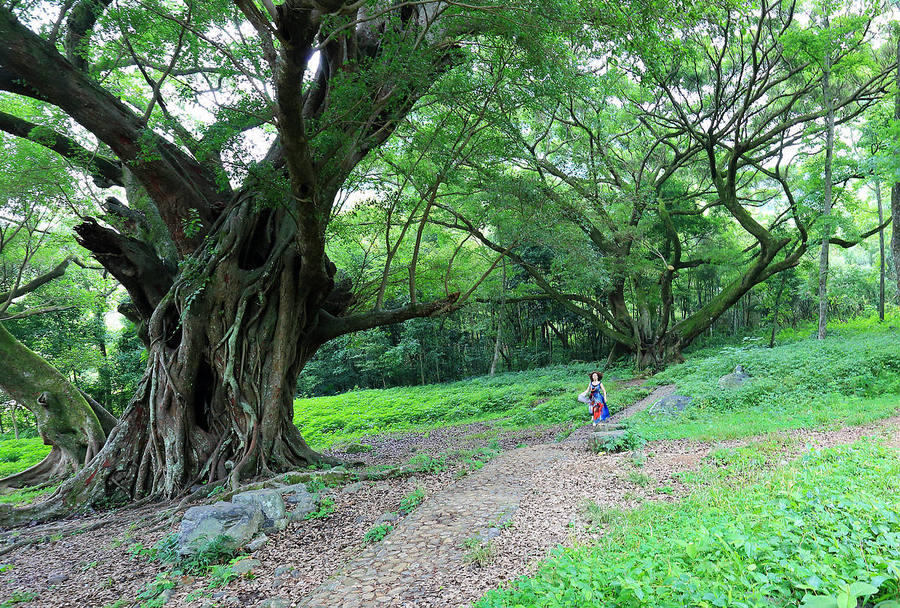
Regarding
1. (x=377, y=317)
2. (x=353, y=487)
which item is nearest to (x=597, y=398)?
(x=377, y=317)

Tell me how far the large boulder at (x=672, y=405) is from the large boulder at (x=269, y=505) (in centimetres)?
676

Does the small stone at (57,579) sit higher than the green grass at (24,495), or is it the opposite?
the small stone at (57,579)

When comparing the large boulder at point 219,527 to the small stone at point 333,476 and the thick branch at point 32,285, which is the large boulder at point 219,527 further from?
the thick branch at point 32,285

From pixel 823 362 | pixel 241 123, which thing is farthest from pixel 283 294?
pixel 823 362

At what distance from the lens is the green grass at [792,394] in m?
6.10

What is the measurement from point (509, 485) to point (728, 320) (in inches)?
921

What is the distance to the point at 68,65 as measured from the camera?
18.2 ft

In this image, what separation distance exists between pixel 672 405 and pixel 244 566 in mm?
7809

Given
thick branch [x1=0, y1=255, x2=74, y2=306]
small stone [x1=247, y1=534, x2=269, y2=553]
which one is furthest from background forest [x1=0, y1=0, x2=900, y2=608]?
thick branch [x1=0, y1=255, x2=74, y2=306]

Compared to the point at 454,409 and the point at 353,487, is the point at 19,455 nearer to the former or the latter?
the point at 454,409

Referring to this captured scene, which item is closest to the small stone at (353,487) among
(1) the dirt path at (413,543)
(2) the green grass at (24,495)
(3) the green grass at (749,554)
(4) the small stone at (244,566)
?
(1) the dirt path at (413,543)

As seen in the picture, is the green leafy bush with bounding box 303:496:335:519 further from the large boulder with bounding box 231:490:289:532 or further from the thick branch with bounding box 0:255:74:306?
the thick branch with bounding box 0:255:74:306

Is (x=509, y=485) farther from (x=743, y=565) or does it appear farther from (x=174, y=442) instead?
(x=174, y=442)

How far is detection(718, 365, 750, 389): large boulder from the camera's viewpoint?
9188 millimetres
